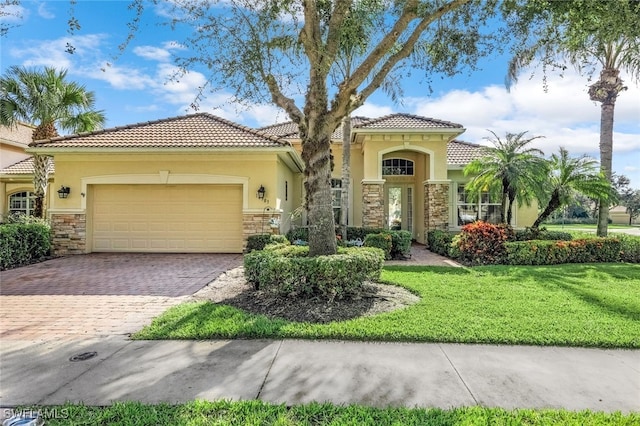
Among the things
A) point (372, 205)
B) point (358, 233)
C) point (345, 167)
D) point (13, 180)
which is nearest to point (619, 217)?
point (372, 205)

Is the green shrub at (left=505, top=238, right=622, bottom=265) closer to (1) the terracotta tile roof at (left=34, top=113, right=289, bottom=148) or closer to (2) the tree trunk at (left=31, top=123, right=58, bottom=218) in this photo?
(1) the terracotta tile roof at (left=34, top=113, right=289, bottom=148)

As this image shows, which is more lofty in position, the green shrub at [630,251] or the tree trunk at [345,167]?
the tree trunk at [345,167]

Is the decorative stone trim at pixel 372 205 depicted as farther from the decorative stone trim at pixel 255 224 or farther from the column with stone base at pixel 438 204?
the decorative stone trim at pixel 255 224

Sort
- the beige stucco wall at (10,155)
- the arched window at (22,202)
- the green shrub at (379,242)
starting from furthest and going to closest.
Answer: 1. the beige stucco wall at (10,155)
2. the arched window at (22,202)
3. the green shrub at (379,242)

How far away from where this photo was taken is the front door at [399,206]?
58.9ft

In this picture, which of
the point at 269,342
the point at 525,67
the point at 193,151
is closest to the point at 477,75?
the point at 525,67

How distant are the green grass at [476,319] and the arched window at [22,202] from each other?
727 inches

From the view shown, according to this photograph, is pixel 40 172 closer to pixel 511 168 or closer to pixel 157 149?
pixel 157 149

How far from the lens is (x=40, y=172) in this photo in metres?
14.1

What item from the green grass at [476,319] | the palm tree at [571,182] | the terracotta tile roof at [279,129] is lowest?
the green grass at [476,319]

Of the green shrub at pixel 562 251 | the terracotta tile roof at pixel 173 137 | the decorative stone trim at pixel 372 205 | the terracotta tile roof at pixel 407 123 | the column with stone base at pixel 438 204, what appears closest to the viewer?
the green shrub at pixel 562 251

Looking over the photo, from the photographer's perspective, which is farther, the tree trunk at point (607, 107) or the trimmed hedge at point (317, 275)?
the tree trunk at point (607, 107)

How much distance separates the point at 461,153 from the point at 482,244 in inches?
339

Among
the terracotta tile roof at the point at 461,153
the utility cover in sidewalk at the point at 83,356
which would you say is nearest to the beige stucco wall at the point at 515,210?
the terracotta tile roof at the point at 461,153
